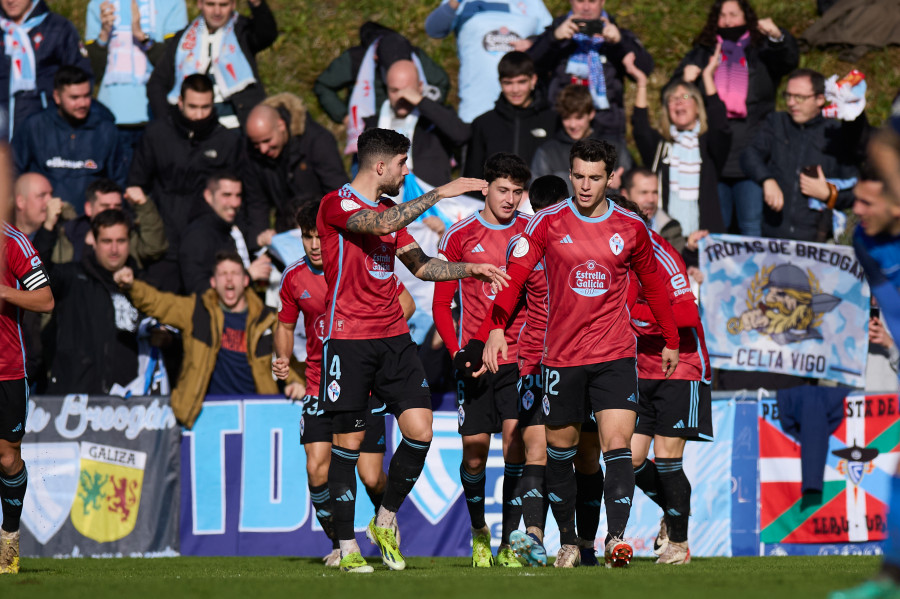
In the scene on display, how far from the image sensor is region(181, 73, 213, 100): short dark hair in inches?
553

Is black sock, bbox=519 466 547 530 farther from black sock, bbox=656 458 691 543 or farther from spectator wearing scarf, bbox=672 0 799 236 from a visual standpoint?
spectator wearing scarf, bbox=672 0 799 236

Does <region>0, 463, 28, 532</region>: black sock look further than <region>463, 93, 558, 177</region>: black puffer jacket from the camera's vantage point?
No

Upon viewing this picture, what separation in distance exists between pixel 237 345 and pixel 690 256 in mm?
5165

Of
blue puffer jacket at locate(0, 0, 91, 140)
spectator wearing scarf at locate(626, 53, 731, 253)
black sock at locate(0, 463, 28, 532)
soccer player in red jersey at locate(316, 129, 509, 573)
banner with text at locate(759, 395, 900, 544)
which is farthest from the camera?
blue puffer jacket at locate(0, 0, 91, 140)

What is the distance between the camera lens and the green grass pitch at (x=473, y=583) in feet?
20.8

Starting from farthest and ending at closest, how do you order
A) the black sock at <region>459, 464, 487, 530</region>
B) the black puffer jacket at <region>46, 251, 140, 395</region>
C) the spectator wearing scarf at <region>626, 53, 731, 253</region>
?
1. the spectator wearing scarf at <region>626, 53, 731, 253</region>
2. the black puffer jacket at <region>46, 251, 140, 395</region>
3. the black sock at <region>459, 464, 487, 530</region>

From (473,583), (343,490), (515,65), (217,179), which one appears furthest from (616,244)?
(217,179)

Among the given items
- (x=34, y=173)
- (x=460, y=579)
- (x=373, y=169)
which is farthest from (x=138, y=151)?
(x=460, y=579)

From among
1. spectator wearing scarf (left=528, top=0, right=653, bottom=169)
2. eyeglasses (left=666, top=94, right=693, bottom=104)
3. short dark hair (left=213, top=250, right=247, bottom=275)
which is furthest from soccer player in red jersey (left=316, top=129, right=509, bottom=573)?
spectator wearing scarf (left=528, top=0, right=653, bottom=169)

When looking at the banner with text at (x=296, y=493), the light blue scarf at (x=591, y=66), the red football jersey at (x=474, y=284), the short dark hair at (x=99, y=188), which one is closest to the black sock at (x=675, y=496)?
the red football jersey at (x=474, y=284)

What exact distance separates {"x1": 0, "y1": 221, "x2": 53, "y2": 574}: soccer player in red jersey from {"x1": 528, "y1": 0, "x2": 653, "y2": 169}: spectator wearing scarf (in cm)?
717

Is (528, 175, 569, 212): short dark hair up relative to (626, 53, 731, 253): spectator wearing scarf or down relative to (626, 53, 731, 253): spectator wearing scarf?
down

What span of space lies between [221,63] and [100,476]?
548 centimetres

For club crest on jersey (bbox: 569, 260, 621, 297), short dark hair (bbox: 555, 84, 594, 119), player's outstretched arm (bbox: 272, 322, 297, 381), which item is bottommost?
player's outstretched arm (bbox: 272, 322, 297, 381)
